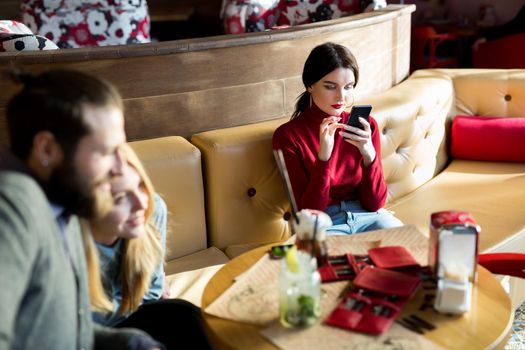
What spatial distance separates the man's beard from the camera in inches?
44.9

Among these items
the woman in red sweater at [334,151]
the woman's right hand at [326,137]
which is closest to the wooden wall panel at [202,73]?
the woman in red sweater at [334,151]

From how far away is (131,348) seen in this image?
52.4 inches

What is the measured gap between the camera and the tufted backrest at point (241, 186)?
90.9 inches

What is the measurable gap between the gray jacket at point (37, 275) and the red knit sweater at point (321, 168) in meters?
1.13

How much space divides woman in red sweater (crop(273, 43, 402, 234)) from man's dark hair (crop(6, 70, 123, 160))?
116 cm

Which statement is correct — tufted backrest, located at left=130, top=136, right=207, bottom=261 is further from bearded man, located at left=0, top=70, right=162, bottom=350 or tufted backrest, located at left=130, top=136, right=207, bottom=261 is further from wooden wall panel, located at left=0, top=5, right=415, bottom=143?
bearded man, located at left=0, top=70, right=162, bottom=350

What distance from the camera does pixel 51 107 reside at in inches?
44.1

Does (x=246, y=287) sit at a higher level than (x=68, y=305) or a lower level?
lower

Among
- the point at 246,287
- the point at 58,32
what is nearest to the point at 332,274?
the point at 246,287

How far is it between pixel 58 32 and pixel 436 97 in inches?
90.3

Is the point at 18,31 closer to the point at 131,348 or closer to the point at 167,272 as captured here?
the point at 167,272

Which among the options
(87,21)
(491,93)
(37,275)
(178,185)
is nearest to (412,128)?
(491,93)

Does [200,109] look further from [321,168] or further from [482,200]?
[482,200]

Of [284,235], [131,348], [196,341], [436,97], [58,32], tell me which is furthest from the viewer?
[58,32]
